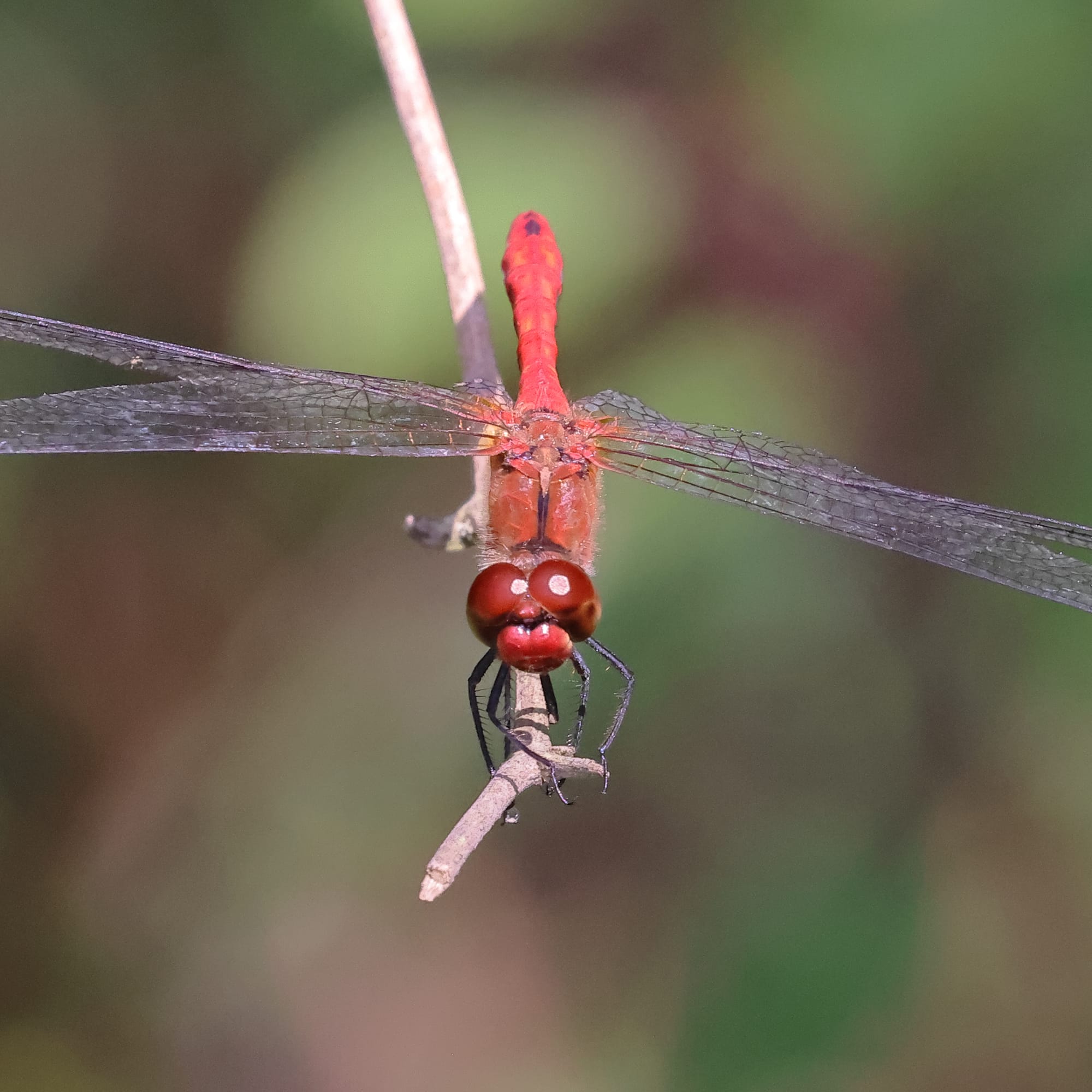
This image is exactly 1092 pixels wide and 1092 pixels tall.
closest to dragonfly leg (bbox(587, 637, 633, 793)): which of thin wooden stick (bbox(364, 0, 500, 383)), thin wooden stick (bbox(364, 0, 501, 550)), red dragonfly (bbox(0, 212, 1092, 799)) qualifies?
red dragonfly (bbox(0, 212, 1092, 799))

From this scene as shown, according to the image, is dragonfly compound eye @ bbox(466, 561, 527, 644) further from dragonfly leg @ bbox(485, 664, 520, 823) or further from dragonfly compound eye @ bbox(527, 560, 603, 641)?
dragonfly leg @ bbox(485, 664, 520, 823)

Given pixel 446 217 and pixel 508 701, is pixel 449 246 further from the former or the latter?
pixel 508 701

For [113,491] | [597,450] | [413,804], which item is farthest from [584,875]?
[113,491]

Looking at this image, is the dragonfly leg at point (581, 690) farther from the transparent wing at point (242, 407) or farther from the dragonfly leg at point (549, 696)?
the transparent wing at point (242, 407)

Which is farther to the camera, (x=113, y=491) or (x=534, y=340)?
(x=113, y=491)

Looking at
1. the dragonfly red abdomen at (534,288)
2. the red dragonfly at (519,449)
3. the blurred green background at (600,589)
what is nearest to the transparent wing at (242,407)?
the red dragonfly at (519,449)

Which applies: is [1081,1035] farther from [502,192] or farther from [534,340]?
[502,192]

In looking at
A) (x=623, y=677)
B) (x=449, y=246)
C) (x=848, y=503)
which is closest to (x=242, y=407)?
(x=449, y=246)
